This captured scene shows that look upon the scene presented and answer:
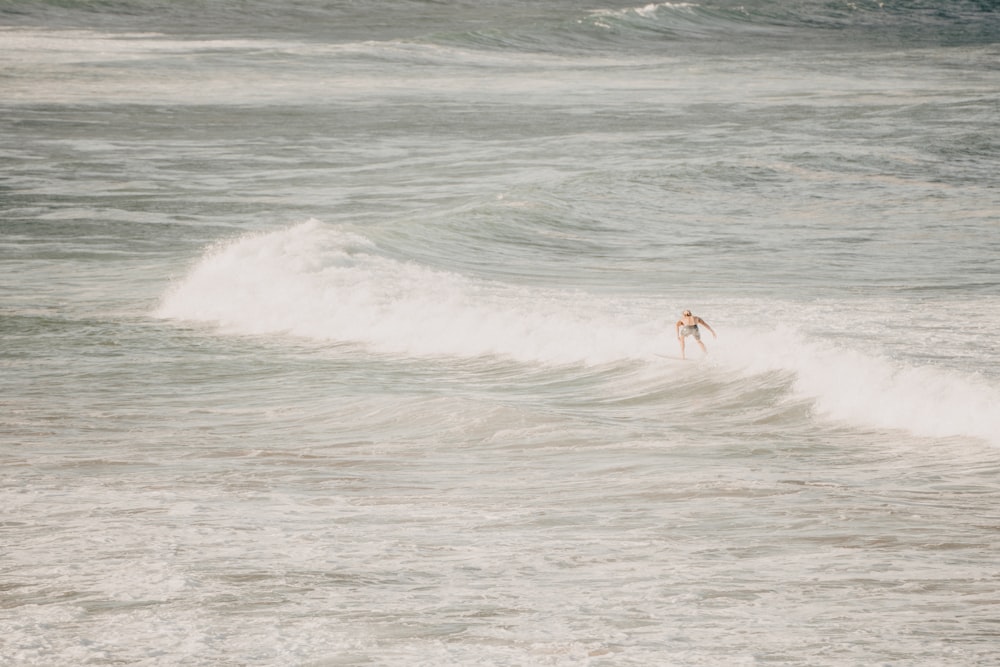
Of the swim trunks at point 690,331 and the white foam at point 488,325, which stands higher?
the swim trunks at point 690,331

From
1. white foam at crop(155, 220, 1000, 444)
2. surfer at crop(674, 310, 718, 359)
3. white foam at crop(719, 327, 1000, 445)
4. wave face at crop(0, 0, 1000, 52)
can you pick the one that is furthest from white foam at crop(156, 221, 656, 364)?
wave face at crop(0, 0, 1000, 52)

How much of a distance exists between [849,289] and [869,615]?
10.1 metres

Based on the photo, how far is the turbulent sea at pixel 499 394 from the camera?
22.2 feet

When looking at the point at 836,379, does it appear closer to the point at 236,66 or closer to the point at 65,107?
the point at 65,107

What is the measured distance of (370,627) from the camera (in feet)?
21.7

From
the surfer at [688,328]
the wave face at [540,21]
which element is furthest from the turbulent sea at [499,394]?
the wave face at [540,21]

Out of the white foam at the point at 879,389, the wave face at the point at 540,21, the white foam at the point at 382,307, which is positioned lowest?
the wave face at the point at 540,21

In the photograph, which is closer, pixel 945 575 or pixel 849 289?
pixel 945 575

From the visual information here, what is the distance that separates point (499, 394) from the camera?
12.0m

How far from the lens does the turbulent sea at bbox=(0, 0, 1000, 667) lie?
22.2 feet

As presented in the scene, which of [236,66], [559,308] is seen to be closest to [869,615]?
[559,308]

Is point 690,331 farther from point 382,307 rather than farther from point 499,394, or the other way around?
point 382,307

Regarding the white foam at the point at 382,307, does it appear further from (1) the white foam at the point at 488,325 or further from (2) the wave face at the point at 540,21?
(2) the wave face at the point at 540,21

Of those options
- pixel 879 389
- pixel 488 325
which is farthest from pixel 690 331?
pixel 488 325
